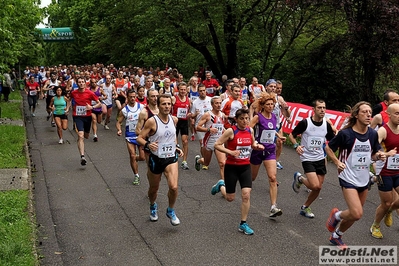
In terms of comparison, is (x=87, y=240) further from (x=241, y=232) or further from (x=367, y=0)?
(x=367, y=0)

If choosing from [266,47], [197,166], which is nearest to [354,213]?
[197,166]

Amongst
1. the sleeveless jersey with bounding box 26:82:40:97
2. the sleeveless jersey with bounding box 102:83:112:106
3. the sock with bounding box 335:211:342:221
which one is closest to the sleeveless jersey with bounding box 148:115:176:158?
the sock with bounding box 335:211:342:221

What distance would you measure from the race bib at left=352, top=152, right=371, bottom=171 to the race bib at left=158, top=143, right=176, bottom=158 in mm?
2423

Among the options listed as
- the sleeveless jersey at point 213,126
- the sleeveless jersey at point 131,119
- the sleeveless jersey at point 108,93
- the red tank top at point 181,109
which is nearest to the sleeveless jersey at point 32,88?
the sleeveless jersey at point 108,93

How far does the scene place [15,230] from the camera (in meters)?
6.72

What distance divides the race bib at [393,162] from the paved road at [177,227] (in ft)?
3.11

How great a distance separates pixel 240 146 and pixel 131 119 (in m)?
3.72

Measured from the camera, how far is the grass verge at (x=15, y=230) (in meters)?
5.82

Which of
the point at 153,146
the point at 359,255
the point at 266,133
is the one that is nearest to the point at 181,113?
the point at 266,133

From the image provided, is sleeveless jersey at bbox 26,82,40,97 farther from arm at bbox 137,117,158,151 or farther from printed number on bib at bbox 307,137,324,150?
printed number on bib at bbox 307,137,324,150

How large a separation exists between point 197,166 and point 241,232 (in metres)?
3.14

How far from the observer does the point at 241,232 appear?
716cm

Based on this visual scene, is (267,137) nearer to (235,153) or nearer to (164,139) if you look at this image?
(235,153)

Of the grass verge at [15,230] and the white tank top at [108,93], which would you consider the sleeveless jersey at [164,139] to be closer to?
→ the grass verge at [15,230]
